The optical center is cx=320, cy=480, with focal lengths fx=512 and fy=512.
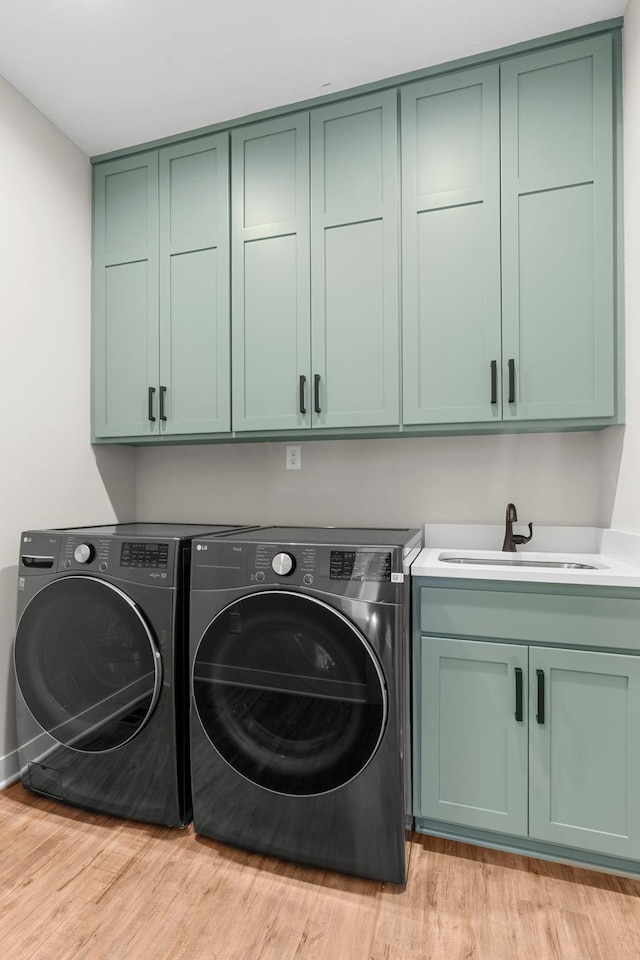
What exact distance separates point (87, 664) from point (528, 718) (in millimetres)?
1477

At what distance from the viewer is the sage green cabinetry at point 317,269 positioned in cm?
201

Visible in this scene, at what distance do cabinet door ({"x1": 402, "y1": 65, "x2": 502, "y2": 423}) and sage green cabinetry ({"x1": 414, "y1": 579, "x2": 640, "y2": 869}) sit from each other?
739 millimetres

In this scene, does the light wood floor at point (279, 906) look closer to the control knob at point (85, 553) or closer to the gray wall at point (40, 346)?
the gray wall at point (40, 346)

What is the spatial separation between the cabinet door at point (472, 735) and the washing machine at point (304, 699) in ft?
0.30

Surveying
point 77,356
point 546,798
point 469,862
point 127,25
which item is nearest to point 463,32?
point 127,25

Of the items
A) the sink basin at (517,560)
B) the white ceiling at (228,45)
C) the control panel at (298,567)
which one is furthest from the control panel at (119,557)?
the white ceiling at (228,45)

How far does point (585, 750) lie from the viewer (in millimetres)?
1531

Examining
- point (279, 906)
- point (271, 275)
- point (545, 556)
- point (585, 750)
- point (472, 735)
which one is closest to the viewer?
point (279, 906)

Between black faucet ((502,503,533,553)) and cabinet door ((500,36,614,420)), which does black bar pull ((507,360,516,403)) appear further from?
black faucet ((502,503,533,553))

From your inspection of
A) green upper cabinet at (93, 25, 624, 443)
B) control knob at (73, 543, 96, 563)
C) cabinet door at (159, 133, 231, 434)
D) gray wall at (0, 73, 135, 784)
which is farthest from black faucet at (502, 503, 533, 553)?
gray wall at (0, 73, 135, 784)

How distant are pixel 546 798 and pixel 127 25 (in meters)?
2.89

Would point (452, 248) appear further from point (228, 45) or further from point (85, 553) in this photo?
point (85, 553)

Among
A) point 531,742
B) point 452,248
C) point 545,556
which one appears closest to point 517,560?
point 545,556

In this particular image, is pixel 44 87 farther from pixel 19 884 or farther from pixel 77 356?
pixel 19 884
